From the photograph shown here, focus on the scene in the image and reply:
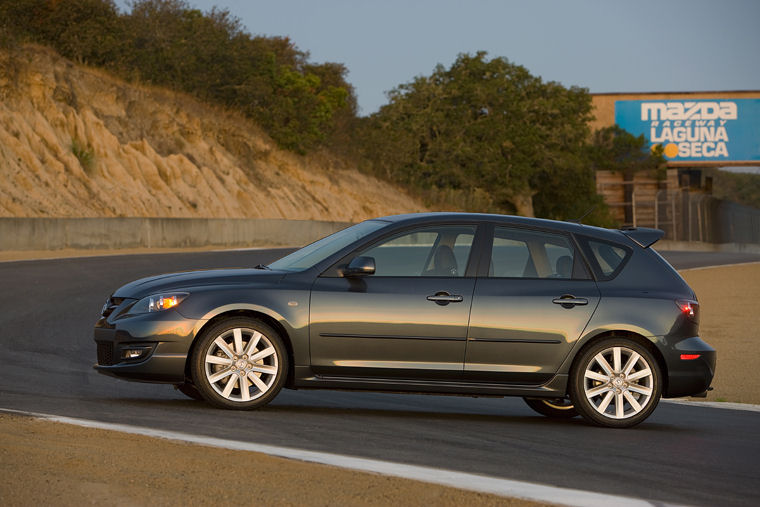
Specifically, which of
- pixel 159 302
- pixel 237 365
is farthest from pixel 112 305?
pixel 237 365

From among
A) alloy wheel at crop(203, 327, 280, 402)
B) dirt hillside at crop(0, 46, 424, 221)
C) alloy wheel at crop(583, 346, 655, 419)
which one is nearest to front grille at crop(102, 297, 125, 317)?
alloy wheel at crop(203, 327, 280, 402)

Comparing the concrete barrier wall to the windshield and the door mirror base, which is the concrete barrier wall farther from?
the door mirror base

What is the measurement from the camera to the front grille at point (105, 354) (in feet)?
29.1

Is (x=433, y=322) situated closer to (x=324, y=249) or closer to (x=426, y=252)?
(x=426, y=252)

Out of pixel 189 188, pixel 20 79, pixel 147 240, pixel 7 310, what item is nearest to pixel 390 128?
pixel 189 188

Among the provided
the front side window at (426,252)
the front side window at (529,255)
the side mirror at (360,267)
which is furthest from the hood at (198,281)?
the front side window at (529,255)

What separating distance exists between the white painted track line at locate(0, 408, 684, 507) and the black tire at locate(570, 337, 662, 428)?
2.69m

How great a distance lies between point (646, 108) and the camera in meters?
77.8

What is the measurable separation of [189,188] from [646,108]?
138 feet

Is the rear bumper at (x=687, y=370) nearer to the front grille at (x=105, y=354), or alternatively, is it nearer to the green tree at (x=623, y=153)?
the front grille at (x=105, y=354)

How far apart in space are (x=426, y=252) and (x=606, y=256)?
4.70 feet

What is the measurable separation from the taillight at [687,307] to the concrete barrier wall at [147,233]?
2276 cm

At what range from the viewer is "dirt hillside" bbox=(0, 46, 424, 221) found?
124 ft

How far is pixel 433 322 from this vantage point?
8.84m
